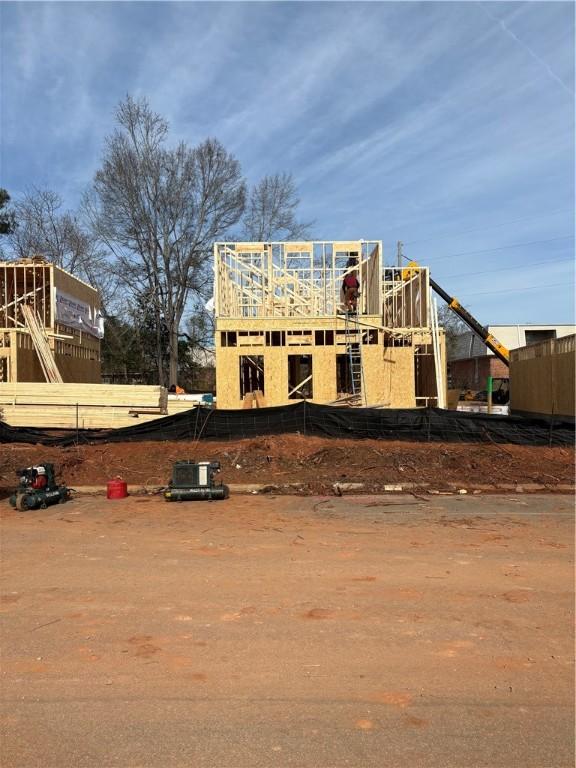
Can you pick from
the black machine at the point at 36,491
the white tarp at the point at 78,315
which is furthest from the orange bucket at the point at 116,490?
the white tarp at the point at 78,315

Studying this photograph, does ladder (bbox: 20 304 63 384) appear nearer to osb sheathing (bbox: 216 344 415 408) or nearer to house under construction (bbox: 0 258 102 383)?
house under construction (bbox: 0 258 102 383)

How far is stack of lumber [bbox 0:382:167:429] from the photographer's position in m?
17.0

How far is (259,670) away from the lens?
13.6 ft

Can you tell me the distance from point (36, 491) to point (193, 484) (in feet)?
9.22

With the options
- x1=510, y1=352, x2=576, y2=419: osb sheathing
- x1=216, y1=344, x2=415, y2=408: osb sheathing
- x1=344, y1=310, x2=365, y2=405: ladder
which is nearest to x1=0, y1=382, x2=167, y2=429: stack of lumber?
x1=216, y1=344, x2=415, y2=408: osb sheathing

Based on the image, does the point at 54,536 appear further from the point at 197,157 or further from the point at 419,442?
the point at 197,157

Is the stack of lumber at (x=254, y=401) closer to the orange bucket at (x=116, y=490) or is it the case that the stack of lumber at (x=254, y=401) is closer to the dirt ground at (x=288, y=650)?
the orange bucket at (x=116, y=490)

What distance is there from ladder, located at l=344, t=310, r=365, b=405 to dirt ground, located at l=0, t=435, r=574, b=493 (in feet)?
16.3

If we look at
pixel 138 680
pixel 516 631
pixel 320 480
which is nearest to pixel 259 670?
pixel 138 680

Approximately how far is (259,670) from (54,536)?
5317mm

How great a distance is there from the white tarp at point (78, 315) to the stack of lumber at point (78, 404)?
561 centimetres

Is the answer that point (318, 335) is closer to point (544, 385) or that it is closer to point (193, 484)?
point (544, 385)

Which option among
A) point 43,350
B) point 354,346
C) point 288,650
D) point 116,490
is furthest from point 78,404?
point 288,650

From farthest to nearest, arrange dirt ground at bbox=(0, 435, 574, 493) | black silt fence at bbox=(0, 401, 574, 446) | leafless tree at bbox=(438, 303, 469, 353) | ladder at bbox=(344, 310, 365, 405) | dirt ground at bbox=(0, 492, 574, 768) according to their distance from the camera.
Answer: leafless tree at bbox=(438, 303, 469, 353) < ladder at bbox=(344, 310, 365, 405) < black silt fence at bbox=(0, 401, 574, 446) < dirt ground at bbox=(0, 435, 574, 493) < dirt ground at bbox=(0, 492, 574, 768)
